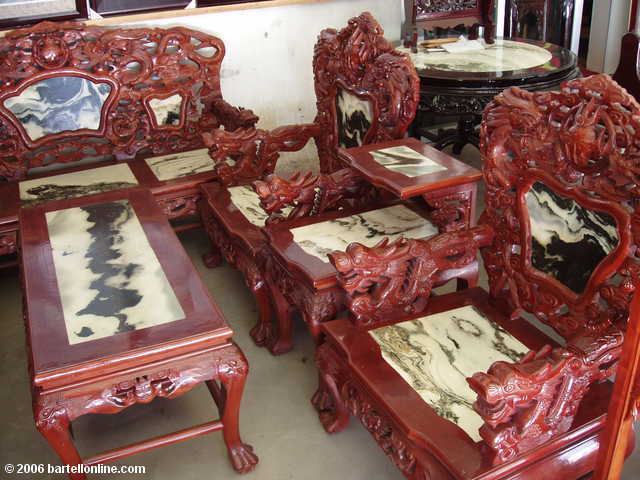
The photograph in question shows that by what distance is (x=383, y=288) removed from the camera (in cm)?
178

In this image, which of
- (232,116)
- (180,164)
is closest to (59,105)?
(180,164)

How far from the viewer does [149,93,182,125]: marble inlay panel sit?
3144 millimetres

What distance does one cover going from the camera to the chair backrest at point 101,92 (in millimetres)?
2859

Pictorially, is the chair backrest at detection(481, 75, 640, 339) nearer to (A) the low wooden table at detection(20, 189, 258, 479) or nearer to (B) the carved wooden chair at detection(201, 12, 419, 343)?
(B) the carved wooden chair at detection(201, 12, 419, 343)

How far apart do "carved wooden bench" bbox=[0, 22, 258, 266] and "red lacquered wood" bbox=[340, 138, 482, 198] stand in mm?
944

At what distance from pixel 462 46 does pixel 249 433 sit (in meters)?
2.30

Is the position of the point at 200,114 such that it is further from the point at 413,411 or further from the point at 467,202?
the point at 413,411

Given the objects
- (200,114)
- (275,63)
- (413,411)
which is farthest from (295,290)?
(275,63)

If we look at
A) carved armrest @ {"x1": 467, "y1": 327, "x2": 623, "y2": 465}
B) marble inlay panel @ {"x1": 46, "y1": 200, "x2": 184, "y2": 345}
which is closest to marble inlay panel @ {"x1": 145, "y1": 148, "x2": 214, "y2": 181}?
Answer: marble inlay panel @ {"x1": 46, "y1": 200, "x2": 184, "y2": 345}

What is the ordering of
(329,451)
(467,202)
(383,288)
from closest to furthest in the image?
1. (383,288)
2. (329,451)
3. (467,202)

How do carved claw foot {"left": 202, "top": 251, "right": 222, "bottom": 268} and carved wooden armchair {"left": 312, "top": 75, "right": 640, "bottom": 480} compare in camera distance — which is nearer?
carved wooden armchair {"left": 312, "top": 75, "right": 640, "bottom": 480}

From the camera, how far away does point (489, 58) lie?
316cm

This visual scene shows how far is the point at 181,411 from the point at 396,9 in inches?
102

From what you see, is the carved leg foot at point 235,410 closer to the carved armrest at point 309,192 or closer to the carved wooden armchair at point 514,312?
the carved wooden armchair at point 514,312
